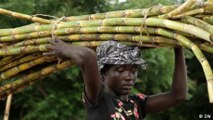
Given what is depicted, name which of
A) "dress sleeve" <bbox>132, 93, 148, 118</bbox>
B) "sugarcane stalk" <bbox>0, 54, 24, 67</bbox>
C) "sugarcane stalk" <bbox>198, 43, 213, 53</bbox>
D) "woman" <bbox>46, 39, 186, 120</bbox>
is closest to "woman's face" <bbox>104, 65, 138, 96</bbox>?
"woman" <bbox>46, 39, 186, 120</bbox>

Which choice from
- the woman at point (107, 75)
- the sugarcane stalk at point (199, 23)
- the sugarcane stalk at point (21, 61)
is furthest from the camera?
the sugarcane stalk at point (21, 61)

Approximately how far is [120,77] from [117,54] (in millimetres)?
112

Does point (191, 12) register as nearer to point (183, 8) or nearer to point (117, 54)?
point (183, 8)

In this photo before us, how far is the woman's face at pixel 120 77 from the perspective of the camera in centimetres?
219

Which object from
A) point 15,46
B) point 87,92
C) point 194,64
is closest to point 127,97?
point 87,92

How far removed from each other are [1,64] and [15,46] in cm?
19

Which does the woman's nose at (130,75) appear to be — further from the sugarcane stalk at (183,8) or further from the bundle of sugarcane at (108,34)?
the sugarcane stalk at (183,8)

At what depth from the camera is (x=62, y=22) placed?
8.04ft

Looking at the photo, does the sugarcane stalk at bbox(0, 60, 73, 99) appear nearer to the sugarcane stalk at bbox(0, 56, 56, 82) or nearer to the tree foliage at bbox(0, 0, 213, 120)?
the sugarcane stalk at bbox(0, 56, 56, 82)

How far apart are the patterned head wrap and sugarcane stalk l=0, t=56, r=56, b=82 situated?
1.34ft

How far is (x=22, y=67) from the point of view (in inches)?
103

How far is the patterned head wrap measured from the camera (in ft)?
7.10

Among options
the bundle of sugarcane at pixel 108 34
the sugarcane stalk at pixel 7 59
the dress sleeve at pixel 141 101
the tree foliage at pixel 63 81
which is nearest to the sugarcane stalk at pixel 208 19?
the bundle of sugarcane at pixel 108 34

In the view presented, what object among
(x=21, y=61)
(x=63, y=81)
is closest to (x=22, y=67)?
(x=21, y=61)
